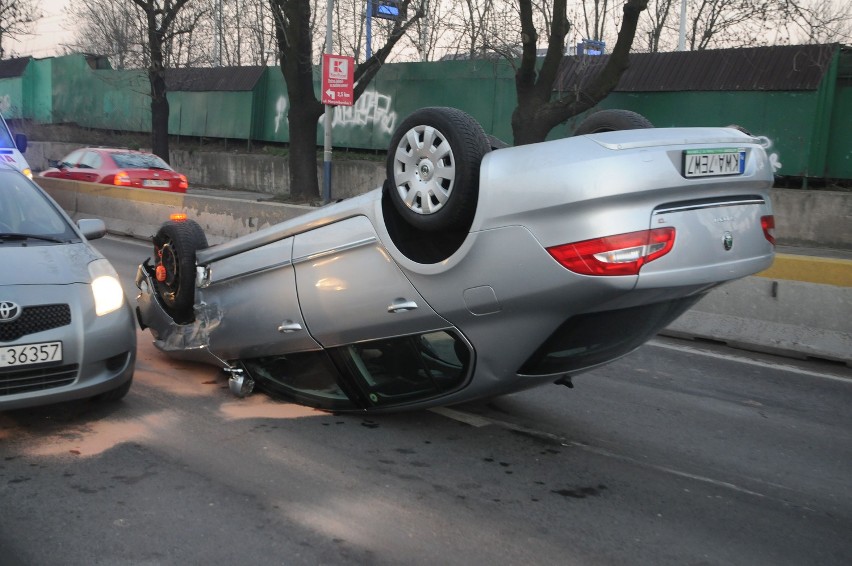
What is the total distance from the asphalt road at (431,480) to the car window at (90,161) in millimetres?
12940

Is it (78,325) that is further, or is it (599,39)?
(599,39)

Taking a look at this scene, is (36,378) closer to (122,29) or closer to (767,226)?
(767,226)

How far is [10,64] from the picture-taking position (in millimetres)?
41656

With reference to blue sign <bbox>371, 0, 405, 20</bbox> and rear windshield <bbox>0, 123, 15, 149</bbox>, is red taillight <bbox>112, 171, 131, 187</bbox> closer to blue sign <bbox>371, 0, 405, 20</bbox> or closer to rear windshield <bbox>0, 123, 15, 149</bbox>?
rear windshield <bbox>0, 123, 15, 149</bbox>

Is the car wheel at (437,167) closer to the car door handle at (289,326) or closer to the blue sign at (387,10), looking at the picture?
the car door handle at (289,326)

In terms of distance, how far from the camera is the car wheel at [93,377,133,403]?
17.6ft

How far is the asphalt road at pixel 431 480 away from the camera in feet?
12.4

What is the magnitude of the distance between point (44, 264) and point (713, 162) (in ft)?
12.4

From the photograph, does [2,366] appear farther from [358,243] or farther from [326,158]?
[326,158]

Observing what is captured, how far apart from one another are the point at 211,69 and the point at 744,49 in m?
19.2

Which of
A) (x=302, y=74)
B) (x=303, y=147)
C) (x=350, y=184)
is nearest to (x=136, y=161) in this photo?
(x=303, y=147)

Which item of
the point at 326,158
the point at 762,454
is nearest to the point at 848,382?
the point at 762,454

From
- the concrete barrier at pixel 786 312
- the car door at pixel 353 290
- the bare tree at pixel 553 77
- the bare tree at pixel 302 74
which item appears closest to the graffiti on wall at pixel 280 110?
the bare tree at pixel 302 74

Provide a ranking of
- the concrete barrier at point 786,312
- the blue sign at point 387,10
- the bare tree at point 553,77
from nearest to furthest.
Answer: the concrete barrier at point 786,312 < the bare tree at point 553,77 < the blue sign at point 387,10
